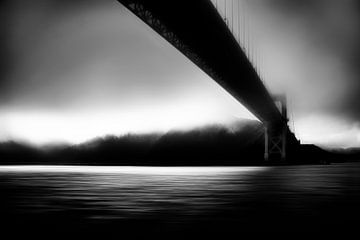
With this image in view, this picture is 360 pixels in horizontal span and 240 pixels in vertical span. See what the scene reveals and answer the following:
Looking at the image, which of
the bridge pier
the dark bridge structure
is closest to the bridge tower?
the bridge pier

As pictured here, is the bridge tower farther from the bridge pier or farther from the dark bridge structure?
the dark bridge structure

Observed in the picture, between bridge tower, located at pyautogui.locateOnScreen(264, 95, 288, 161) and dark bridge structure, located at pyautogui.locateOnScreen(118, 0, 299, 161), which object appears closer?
dark bridge structure, located at pyautogui.locateOnScreen(118, 0, 299, 161)

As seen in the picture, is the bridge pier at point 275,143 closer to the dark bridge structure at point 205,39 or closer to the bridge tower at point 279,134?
the bridge tower at point 279,134

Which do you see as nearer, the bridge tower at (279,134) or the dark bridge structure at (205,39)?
the dark bridge structure at (205,39)

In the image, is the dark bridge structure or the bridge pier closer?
the dark bridge structure

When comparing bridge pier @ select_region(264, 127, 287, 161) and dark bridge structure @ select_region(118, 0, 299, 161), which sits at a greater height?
dark bridge structure @ select_region(118, 0, 299, 161)

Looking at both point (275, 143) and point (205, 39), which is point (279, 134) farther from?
point (205, 39)

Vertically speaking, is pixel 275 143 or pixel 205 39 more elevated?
pixel 205 39

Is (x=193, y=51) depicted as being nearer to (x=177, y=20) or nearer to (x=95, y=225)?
(x=177, y=20)

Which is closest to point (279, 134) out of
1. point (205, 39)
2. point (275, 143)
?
point (275, 143)

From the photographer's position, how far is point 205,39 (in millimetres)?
27297

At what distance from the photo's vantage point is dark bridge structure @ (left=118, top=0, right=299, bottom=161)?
872 inches

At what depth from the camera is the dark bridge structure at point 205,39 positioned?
72.7 ft

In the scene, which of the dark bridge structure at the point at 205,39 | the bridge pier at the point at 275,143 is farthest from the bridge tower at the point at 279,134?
the dark bridge structure at the point at 205,39
